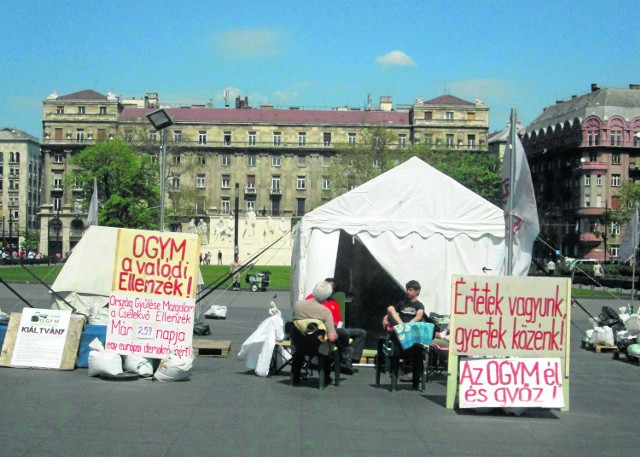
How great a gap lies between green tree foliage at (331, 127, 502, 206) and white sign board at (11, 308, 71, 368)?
Answer: 68052 mm

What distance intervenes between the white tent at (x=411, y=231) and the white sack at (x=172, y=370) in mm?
3682

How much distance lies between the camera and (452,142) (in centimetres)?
11488

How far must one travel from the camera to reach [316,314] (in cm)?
1302

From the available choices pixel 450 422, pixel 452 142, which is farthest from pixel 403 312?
pixel 452 142

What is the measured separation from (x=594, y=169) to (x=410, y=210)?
261 ft

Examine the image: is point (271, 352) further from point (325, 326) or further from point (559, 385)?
point (559, 385)

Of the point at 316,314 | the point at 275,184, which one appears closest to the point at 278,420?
the point at 316,314

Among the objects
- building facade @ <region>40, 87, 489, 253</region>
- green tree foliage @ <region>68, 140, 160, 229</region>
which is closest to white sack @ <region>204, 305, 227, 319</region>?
green tree foliage @ <region>68, 140, 160, 229</region>

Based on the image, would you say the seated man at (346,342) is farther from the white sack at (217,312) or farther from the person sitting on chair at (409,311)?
the white sack at (217,312)

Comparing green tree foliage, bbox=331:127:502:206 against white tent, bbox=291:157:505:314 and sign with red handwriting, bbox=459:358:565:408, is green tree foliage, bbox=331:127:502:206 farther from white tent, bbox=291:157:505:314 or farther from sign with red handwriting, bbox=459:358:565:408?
sign with red handwriting, bbox=459:358:565:408

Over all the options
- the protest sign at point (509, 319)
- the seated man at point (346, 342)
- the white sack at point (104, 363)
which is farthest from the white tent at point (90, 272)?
the protest sign at point (509, 319)

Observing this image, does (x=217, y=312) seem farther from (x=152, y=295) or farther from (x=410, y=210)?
(x=152, y=295)

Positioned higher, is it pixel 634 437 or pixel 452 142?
pixel 452 142

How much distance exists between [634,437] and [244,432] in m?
4.07
